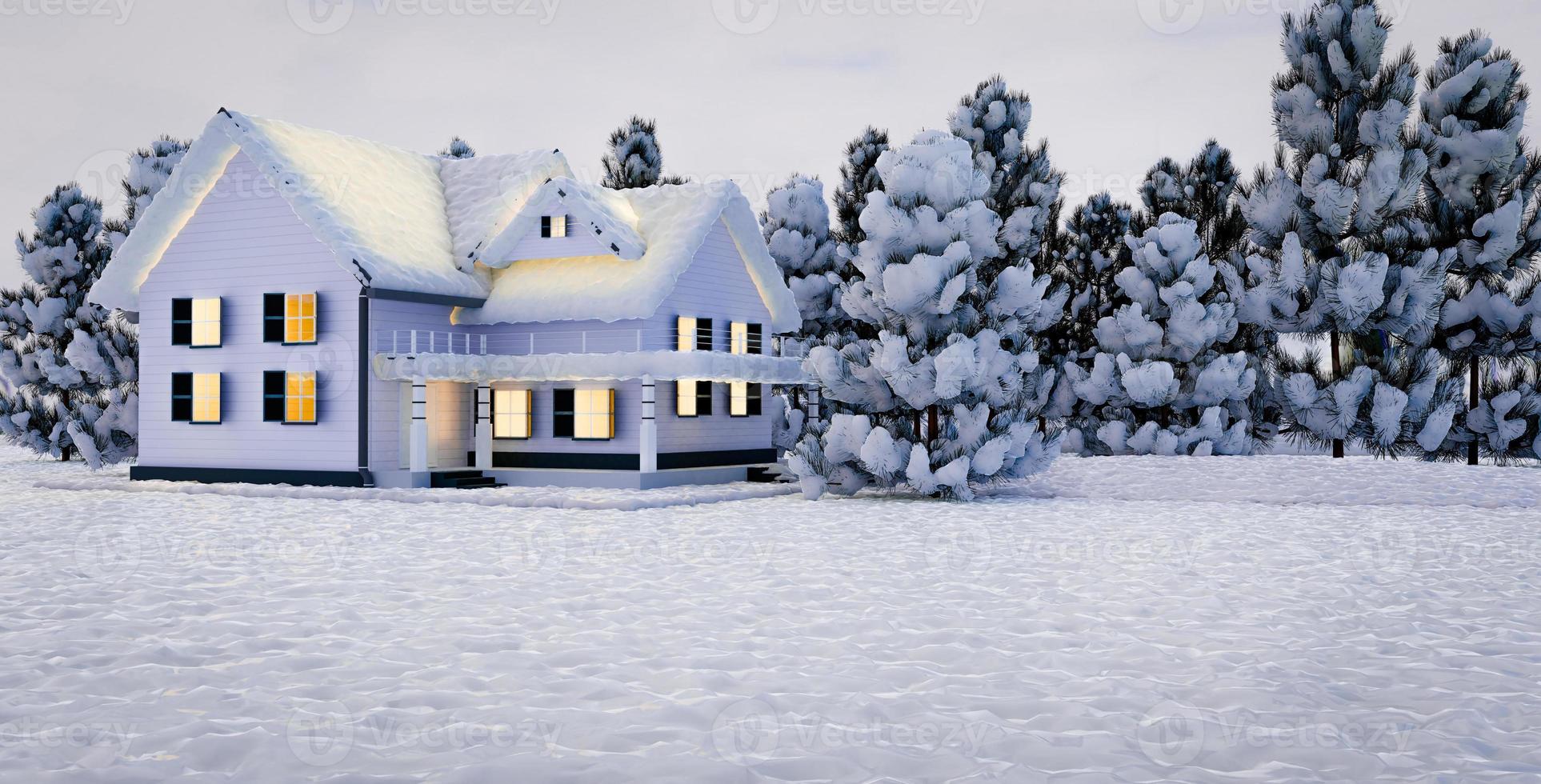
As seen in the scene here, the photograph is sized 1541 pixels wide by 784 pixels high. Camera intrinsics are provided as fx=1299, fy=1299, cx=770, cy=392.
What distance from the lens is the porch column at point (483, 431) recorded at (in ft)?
93.2

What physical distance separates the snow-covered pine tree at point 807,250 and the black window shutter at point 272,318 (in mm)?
17741

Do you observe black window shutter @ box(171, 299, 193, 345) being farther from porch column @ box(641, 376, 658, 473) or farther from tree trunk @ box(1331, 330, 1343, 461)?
tree trunk @ box(1331, 330, 1343, 461)

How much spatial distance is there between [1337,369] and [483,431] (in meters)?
20.3

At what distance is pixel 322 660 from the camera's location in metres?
9.37

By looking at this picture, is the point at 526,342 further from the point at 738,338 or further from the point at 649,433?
the point at 738,338

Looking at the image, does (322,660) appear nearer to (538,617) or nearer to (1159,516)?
(538,617)

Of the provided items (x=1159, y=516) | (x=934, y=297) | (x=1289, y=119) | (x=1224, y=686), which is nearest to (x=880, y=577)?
(x=1224, y=686)

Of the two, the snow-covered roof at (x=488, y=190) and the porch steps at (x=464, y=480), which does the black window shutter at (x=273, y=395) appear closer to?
the porch steps at (x=464, y=480)

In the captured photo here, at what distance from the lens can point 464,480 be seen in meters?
27.5

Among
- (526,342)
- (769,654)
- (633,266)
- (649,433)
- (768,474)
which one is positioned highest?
(633,266)

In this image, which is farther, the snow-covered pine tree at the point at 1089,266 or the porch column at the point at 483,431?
the snow-covered pine tree at the point at 1089,266

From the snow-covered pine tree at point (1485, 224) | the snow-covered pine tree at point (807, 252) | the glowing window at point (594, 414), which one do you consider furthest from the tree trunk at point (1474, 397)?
the glowing window at point (594, 414)

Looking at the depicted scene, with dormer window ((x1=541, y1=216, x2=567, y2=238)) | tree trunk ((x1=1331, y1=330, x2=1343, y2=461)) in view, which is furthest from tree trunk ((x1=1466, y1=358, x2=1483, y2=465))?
dormer window ((x1=541, y1=216, x2=567, y2=238))

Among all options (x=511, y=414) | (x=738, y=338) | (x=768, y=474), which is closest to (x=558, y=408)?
(x=511, y=414)
